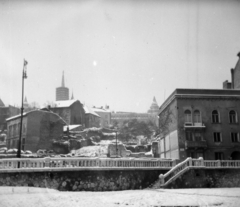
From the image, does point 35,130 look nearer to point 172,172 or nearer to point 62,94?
point 172,172

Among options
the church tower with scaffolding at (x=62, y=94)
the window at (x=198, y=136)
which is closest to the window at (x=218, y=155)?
the window at (x=198, y=136)

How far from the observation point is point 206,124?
33.7 m

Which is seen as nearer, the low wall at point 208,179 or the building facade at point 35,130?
the low wall at point 208,179

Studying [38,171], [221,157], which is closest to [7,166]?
[38,171]

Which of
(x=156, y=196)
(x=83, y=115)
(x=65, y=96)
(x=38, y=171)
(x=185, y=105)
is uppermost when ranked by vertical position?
(x=65, y=96)

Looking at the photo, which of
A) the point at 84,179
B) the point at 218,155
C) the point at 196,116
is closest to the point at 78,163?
the point at 84,179

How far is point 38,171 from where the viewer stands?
18797mm

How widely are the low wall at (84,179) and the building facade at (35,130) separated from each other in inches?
1324

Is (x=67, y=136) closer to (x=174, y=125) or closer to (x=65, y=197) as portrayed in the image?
(x=174, y=125)

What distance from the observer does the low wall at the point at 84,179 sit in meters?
18.4

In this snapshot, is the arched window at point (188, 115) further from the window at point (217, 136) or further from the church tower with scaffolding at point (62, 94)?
the church tower with scaffolding at point (62, 94)

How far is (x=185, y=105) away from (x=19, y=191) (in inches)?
919

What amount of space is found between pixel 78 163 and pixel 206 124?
1856 centimetres

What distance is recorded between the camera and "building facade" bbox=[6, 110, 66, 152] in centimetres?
5259
